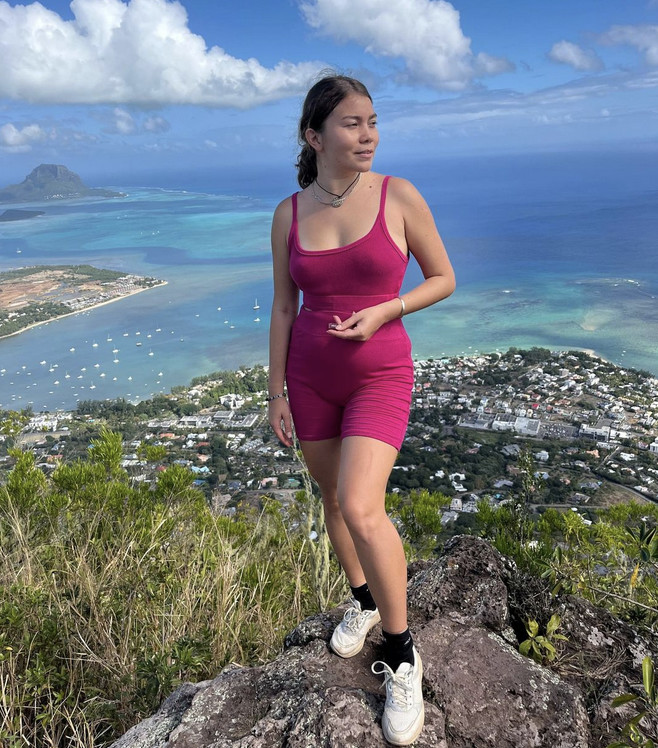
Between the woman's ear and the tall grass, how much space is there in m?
1.71

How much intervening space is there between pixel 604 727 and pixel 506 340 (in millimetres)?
22996

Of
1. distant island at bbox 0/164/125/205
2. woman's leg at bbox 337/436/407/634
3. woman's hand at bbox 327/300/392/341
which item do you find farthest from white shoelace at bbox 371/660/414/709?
distant island at bbox 0/164/125/205

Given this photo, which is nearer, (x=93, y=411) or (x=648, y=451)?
(x=648, y=451)

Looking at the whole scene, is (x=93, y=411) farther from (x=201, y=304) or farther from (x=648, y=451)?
(x=201, y=304)

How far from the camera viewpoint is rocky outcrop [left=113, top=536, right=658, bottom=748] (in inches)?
66.2

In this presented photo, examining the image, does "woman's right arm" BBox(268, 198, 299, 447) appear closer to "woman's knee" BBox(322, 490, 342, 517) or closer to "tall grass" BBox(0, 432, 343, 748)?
"woman's knee" BBox(322, 490, 342, 517)

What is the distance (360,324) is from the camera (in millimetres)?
1810

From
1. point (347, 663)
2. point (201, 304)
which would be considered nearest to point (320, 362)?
point (347, 663)

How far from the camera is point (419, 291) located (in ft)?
6.41

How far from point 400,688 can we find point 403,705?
0.04 m

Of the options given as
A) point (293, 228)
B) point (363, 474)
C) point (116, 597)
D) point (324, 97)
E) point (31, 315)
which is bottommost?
point (31, 315)

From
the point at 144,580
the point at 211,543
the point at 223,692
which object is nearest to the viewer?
the point at 223,692

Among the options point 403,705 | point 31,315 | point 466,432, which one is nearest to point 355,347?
point 403,705

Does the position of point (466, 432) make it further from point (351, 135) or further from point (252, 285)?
point (252, 285)
